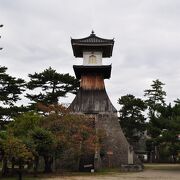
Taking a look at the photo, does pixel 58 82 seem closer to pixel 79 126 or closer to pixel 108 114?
pixel 108 114

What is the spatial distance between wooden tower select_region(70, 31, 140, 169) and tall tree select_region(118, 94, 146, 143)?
1280 centimetres

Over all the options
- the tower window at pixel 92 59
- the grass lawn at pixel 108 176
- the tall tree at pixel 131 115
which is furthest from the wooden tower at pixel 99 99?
the tall tree at pixel 131 115

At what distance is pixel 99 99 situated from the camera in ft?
128

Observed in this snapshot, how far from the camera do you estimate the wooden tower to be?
1400 inches

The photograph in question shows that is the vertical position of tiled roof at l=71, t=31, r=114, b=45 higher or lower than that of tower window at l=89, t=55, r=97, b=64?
higher

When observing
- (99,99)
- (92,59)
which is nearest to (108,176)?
(99,99)

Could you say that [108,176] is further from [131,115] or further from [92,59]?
[131,115]

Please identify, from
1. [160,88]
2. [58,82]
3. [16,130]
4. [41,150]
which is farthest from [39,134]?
[160,88]

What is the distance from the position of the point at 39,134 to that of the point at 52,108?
673 centimetres

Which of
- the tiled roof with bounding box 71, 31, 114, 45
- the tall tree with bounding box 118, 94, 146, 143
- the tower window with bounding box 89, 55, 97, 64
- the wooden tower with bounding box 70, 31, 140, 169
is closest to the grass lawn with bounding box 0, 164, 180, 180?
the wooden tower with bounding box 70, 31, 140, 169

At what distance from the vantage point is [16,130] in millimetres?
28172

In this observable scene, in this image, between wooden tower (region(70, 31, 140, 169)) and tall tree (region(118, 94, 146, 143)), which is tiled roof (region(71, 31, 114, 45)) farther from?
tall tree (region(118, 94, 146, 143))

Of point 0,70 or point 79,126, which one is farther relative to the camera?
point 0,70

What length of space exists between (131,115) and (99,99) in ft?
49.6
